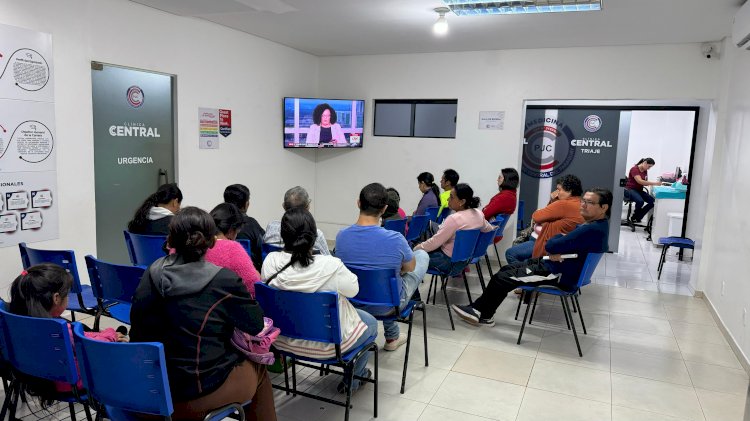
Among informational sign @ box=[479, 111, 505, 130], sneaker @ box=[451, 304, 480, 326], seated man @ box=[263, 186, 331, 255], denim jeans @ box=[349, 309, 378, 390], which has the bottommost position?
sneaker @ box=[451, 304, 480, 326]

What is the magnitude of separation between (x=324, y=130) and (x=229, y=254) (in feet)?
17.2

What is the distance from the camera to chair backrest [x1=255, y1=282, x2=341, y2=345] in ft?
7.87

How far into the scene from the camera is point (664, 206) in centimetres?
853

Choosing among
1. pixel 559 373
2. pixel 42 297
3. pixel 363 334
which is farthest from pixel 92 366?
pixel 559 373

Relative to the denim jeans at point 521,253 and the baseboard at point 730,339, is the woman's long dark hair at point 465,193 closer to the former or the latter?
the denim jeans at point 521,253

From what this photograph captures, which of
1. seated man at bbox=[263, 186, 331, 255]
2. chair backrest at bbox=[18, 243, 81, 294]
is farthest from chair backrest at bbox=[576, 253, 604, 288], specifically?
chair backrest at bbox=[18, 243, 81, 294]

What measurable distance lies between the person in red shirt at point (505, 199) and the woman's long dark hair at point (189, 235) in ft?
13.9

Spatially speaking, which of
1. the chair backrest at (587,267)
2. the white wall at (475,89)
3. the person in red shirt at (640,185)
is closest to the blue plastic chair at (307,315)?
the chair backrest at (587,267)

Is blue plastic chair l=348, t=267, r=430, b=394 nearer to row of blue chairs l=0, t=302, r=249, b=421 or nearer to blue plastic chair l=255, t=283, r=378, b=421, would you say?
blue plastic chair l=255, t=283, r=378, b=421

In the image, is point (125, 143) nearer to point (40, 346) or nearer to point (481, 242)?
point (40, 346)

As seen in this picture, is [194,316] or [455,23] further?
[455,23]

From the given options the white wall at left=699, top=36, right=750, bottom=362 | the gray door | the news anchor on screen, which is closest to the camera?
the white wall at left=699, top=36, right=750, bottom=362

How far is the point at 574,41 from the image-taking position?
602cm

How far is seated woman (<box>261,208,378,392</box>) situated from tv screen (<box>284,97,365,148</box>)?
487 centimetres
